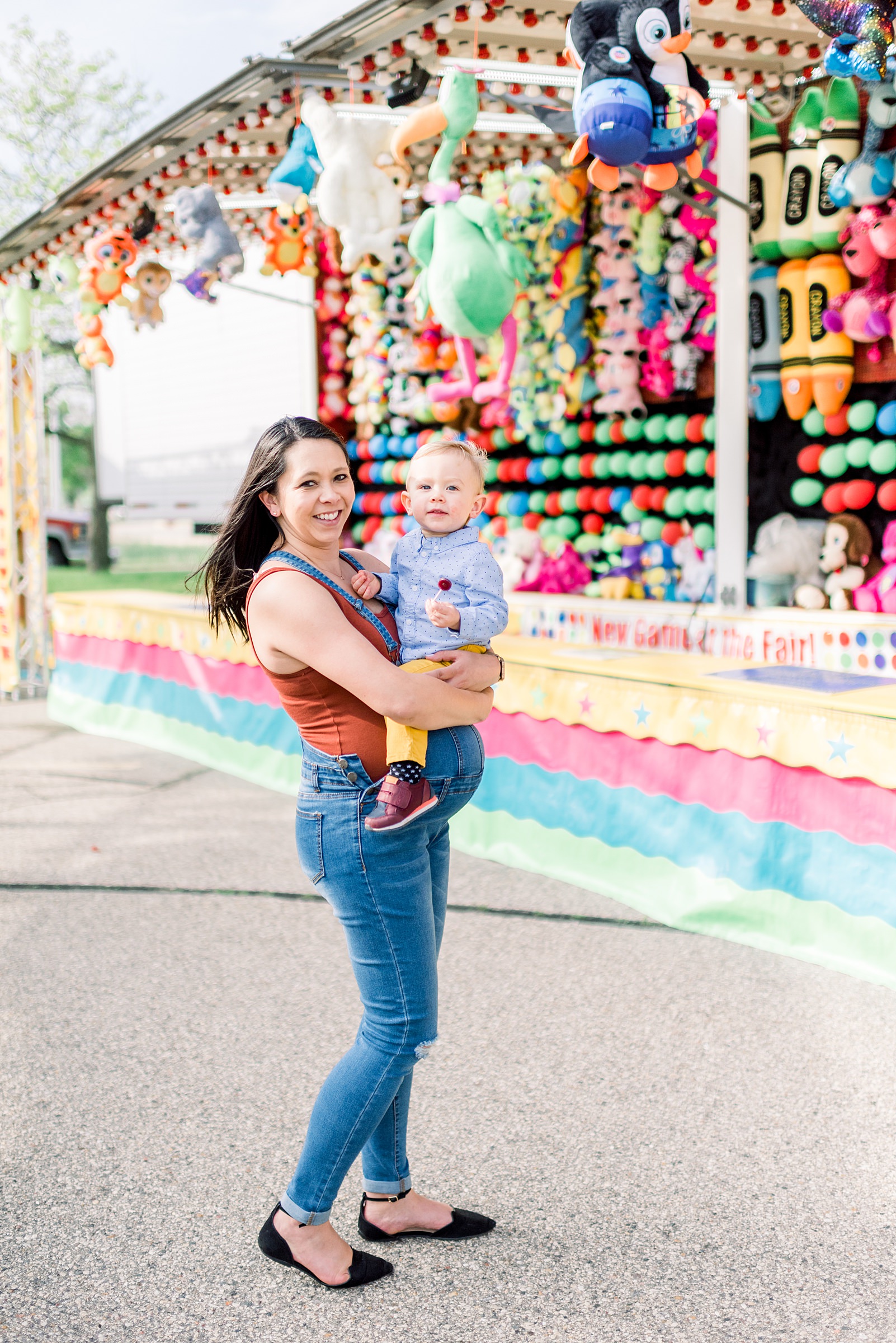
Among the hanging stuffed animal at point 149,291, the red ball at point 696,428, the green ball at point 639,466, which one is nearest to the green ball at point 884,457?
the red ball at point 696,428

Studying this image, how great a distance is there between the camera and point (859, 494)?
15.8 feet

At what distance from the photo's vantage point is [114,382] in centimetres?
1098

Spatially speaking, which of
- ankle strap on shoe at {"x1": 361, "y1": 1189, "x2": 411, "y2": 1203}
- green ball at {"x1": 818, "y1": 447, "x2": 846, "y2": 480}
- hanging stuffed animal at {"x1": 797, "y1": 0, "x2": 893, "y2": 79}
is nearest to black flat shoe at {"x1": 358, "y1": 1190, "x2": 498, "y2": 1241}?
ankle strap on shoe at {"x1": 361, "y1": 1189, "x2": 411, "y2": 1203}

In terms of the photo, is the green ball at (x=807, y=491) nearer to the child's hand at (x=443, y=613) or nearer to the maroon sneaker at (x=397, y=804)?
the child's hand at (x=443, y=613)

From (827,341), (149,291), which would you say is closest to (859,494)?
(827,341)

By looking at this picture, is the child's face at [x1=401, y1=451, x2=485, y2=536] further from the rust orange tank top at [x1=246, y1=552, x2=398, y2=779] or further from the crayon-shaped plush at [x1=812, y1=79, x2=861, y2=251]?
the crayon-shaped plush at [x1=812, y1=79, x2=861, y2=251]

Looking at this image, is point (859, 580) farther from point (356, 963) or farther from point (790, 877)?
point (356, 963)

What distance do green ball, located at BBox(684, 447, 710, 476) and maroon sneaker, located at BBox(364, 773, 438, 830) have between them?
13.0 feet

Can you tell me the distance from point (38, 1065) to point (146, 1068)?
0.92 feet

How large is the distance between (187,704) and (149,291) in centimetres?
266

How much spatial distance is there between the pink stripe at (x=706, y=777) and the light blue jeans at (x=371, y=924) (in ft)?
5.61

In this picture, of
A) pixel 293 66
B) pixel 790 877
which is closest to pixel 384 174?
pixel 293 66

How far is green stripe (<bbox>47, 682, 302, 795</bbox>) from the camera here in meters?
5.85

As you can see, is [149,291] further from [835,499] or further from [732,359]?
[835,499]
